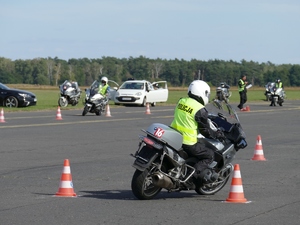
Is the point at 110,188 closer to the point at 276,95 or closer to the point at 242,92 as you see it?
the point at 242,92

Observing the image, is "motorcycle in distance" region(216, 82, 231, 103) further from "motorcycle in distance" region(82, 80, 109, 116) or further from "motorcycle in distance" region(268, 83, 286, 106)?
"motorcycle in distance" region(268, 83, 286, 106)

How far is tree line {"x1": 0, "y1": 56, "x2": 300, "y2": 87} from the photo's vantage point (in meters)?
125

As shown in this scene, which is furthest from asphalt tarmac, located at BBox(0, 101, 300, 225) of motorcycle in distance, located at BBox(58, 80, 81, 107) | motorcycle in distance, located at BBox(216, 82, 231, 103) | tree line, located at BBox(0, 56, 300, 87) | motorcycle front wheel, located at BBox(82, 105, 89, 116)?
tree line, located at BBox(0, 56, 300, 87)

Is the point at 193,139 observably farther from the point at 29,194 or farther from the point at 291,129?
the point at 291,129

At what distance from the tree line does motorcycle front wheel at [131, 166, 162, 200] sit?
108 meters

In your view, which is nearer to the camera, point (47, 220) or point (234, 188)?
point (47, 220)

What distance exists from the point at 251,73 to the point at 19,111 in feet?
348

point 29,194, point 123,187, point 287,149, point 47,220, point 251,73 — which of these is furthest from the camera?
point 251,73

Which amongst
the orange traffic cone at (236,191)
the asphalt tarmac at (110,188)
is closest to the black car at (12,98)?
the asphalt tarmac at (110,188)

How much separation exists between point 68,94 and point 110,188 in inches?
1237

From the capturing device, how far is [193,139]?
11234 millimetres

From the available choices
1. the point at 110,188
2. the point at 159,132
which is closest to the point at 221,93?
the point at 110,188

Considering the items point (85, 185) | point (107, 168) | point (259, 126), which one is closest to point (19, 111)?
point (259, 126)

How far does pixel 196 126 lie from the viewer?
11273mm
